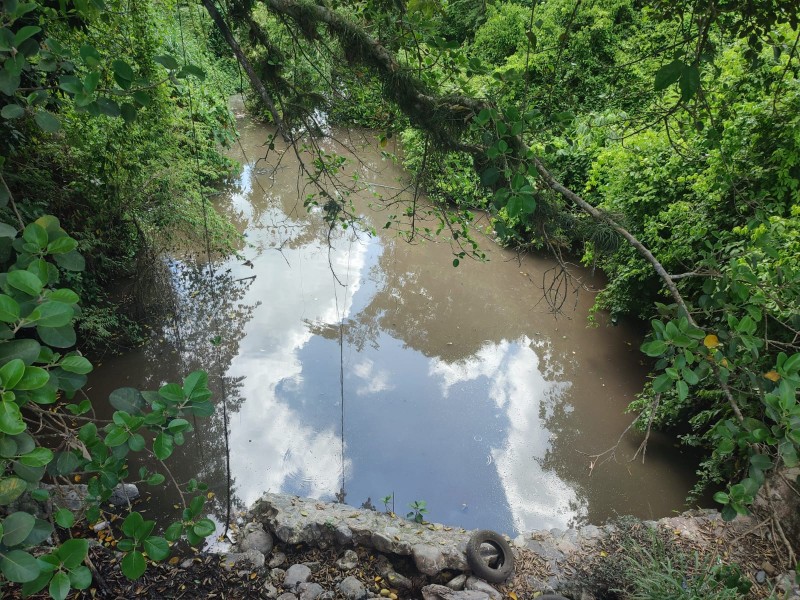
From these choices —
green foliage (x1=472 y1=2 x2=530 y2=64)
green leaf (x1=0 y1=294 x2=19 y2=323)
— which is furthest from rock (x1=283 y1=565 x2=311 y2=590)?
green foliage (x1=472 y1=2 x2=530 y2=64)

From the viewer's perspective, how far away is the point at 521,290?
693 cm

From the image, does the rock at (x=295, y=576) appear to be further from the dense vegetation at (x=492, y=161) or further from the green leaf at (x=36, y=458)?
the green leaf at (x=36, y=458)

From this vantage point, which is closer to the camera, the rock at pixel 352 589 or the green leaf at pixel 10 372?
the green leaf at pixel 10 372

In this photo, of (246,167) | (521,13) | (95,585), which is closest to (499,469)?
(95,585)

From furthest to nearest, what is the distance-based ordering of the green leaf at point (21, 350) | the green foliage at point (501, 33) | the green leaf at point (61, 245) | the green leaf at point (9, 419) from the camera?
the green foliage at point (501, 33), the green leaf at point (61, 245), the green leaf at point (21, 350), the green leaf at point (9, 419)

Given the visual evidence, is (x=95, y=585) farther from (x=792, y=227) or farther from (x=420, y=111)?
(x=792, y=227)

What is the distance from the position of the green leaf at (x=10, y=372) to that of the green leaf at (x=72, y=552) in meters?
0.34

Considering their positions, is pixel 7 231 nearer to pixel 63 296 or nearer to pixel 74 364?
pixel 63 296

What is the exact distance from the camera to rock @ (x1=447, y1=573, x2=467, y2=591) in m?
3.18

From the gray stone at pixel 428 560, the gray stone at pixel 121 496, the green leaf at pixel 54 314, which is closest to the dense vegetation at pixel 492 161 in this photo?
the green leaf at pixel 54 314

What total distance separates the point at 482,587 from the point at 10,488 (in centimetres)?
292

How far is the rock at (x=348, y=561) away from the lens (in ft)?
10.7

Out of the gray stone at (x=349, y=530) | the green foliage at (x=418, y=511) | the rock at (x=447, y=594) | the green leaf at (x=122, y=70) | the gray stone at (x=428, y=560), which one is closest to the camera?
the green leaf at (x=122, y=70)

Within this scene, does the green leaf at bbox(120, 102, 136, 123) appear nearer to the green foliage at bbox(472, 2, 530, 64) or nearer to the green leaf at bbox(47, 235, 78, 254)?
the green leaf at bbox(47, 235, 78, 254)
